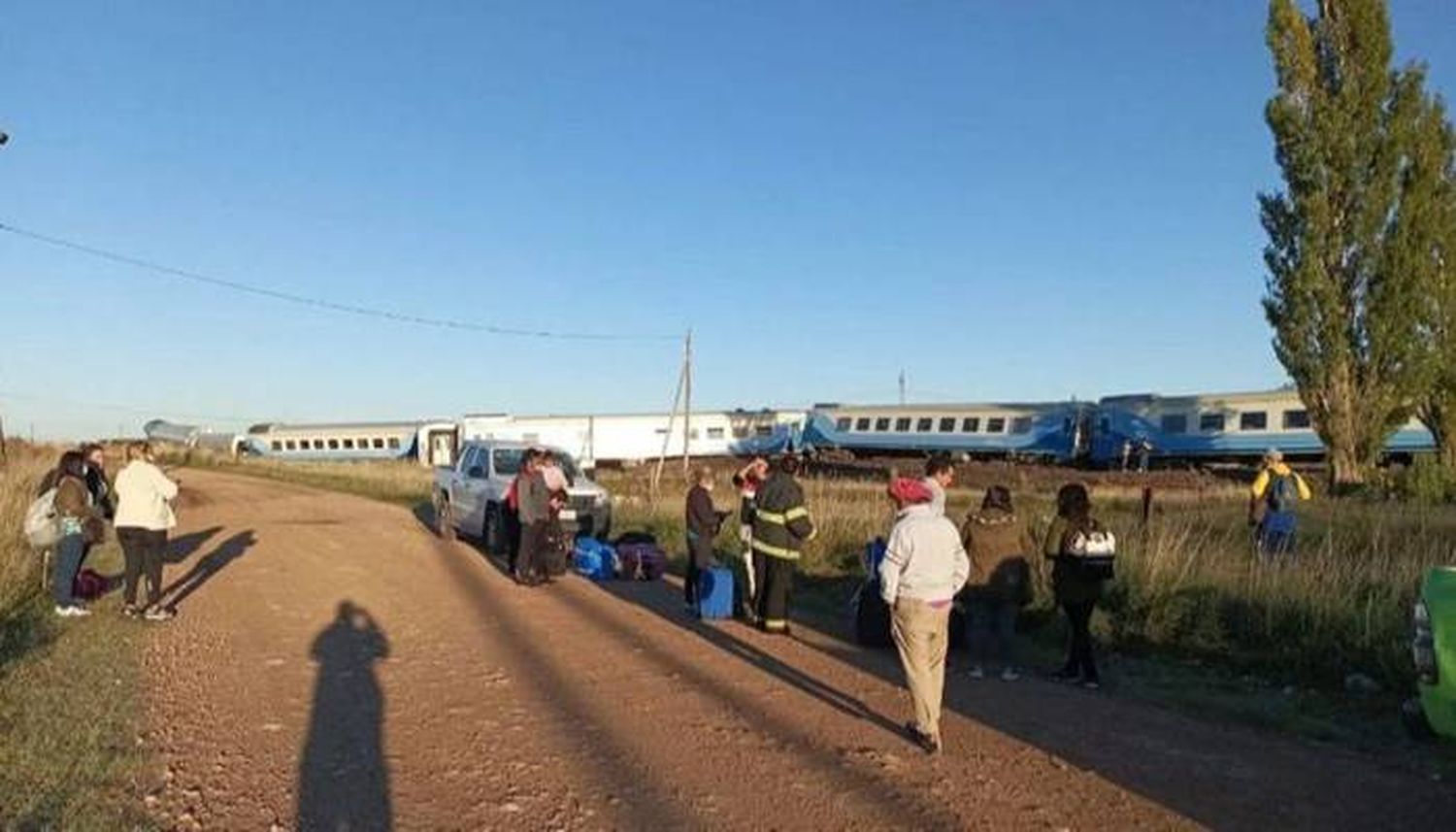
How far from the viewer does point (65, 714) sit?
7.92 m

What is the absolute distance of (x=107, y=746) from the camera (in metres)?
7.13

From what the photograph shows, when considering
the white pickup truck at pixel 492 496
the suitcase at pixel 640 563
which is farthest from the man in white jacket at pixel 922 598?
the white pickup truck at pixel 492 496

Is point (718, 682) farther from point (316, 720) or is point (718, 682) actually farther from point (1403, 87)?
point (1403, 87)

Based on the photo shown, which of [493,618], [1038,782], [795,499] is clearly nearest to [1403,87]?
[795,499]

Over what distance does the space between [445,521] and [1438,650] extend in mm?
19830

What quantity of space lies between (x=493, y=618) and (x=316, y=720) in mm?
4921

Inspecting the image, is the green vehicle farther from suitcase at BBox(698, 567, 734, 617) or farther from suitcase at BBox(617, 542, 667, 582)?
suitcase at BBox(617, 542, 667, 582)

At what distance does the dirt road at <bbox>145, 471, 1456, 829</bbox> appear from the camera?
616 cm

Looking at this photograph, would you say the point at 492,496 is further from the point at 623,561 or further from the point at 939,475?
the point at 939,475

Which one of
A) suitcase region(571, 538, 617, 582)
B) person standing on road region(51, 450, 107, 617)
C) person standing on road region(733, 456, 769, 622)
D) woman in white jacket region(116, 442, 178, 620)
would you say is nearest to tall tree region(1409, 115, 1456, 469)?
suitcase region(571, 538, 617, 582)

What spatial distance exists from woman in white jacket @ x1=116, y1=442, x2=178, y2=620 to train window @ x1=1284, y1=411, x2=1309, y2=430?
4116 cm

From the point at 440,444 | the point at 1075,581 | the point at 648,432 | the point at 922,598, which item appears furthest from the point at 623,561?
the point at 440,444

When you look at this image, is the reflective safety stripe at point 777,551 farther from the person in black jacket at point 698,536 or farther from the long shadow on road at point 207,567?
the long shadow on road at point 207,567

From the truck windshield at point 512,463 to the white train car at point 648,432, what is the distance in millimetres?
39840
